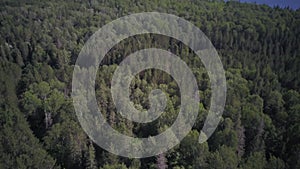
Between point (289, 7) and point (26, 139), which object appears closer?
point (26, 139)

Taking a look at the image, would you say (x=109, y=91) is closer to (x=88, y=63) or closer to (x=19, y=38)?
(x=88, y=63)

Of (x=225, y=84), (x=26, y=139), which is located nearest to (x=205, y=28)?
(x=225, y=84)

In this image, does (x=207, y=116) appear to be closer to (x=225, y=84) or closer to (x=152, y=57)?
(x=225, y=84)

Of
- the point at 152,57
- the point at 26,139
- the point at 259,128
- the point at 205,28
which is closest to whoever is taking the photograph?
the point at 26,139

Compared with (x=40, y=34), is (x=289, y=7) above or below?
above

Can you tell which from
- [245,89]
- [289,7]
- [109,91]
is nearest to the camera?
[109,91]

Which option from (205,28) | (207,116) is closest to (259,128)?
(207,116)

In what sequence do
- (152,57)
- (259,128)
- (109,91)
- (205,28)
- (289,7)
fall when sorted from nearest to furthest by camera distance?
(259,128) → (109,91) → (152,57) → (205,28) → (289,7)
